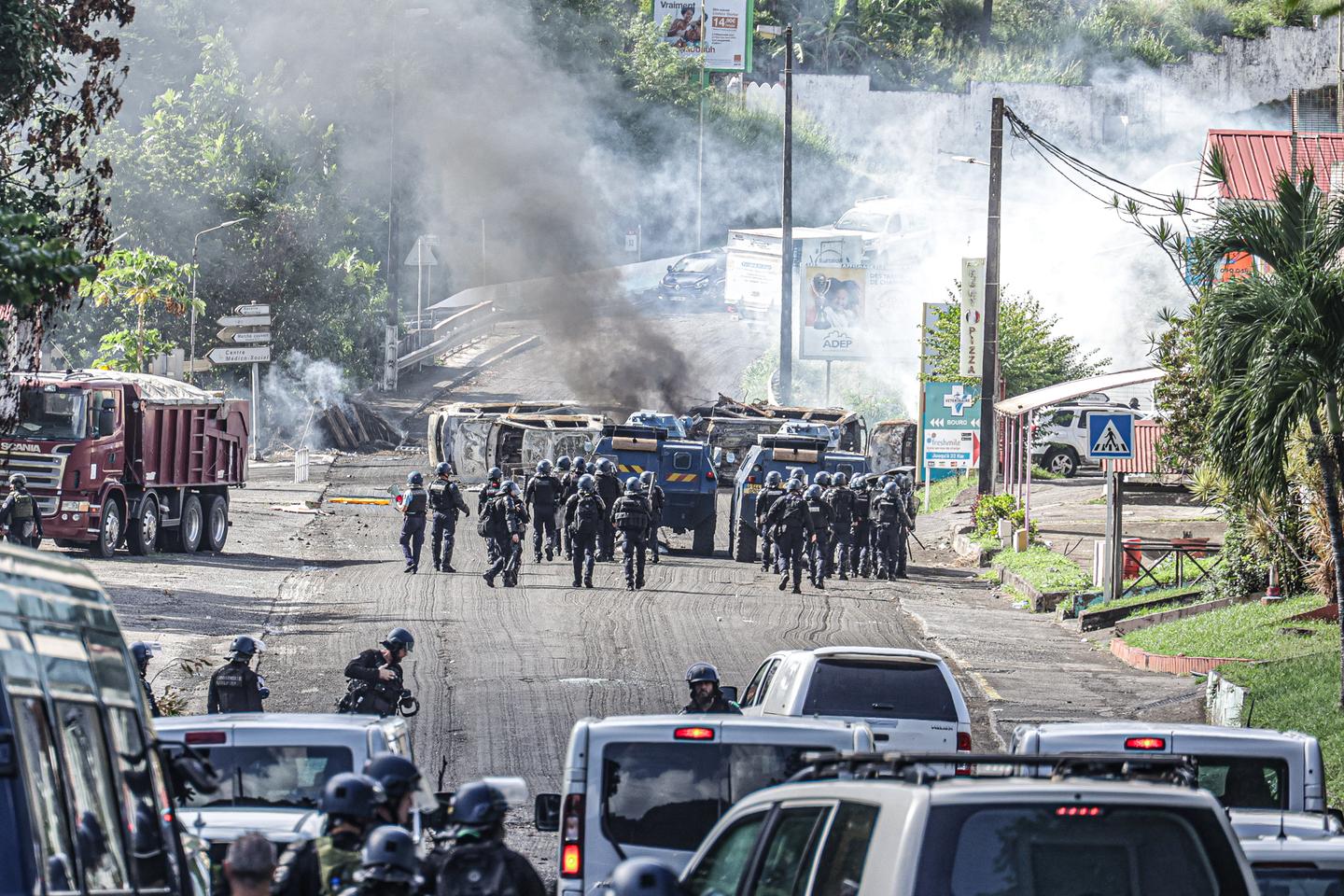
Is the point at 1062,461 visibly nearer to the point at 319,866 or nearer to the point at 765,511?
the point at 765,511

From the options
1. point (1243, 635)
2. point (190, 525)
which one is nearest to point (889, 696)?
point (1243, 635)

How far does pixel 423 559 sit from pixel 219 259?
29956 mm

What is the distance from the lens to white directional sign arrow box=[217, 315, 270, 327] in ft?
119

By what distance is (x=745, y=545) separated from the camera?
29.7 m

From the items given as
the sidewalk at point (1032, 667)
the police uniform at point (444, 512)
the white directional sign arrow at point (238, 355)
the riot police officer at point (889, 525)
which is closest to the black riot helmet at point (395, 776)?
the sidewalk at point (1032, 667)

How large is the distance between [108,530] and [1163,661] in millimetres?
15215

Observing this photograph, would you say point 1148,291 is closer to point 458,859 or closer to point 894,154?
point 894,154

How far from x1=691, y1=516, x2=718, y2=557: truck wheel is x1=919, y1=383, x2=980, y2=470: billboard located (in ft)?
19.9

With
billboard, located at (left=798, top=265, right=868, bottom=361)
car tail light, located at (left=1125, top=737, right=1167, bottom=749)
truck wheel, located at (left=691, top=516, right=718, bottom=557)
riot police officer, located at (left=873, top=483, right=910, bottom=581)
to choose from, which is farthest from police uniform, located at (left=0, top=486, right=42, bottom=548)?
billboard, located at (left=798, top=265, right=868, bottom=361)

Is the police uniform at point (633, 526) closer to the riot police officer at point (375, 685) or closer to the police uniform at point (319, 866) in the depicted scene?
the riot police officer at point (375, 685)

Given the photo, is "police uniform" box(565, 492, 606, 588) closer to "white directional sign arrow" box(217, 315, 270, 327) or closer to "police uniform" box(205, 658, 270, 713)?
"police uniform" box(205, 658, 270, 713)

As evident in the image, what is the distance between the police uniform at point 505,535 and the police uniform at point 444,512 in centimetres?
100

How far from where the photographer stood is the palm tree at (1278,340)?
15312mm

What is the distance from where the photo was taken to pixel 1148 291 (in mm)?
57500
